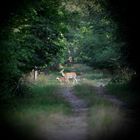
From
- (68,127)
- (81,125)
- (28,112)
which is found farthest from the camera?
(28,112)

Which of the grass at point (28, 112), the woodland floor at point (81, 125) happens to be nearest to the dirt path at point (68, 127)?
the woodland floor at point (81, 125)

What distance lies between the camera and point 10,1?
42.0ft

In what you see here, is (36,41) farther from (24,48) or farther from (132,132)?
(132,132)

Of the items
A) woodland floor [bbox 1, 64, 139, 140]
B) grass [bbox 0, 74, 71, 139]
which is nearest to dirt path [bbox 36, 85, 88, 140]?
woodland floor [bbox 1, 64, 139, 140]

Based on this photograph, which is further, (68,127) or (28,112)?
(28,112)

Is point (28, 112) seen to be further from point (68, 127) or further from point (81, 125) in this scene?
point (81, 125)

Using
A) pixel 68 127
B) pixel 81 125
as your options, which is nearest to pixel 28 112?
pixel 68 127

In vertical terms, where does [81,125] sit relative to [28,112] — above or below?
below

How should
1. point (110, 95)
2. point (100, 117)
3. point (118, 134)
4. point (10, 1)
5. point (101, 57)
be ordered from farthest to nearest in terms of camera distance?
point (101, 57) → point (110, 95) → point (10, 1) → point (100, 117) → point (118, 134)

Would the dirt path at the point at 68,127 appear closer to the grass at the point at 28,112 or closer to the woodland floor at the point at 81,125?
the woodland floor at the point at 81,125

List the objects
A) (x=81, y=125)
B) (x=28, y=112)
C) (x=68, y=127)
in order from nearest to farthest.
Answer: (x=68, y=127) < (x=81, y=125) < (x=28, y=112)

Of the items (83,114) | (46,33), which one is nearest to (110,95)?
(46,33)

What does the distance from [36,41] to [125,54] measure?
417cm

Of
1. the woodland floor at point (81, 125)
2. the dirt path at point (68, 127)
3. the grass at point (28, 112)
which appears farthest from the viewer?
the grass at point (28, 112)
